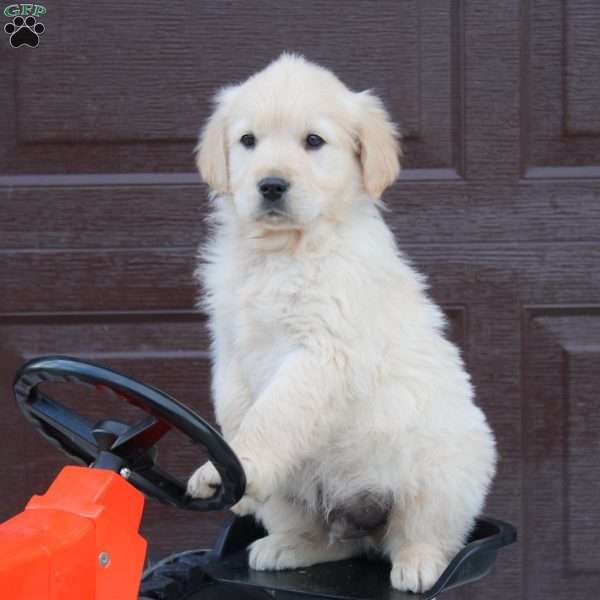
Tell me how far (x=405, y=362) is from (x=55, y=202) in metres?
1.31

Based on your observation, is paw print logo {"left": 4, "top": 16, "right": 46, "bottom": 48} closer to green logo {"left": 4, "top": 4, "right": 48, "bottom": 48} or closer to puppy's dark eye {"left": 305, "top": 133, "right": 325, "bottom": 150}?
green logo {"left": 4, "top": 4, "right": 48, "bottom": 48}

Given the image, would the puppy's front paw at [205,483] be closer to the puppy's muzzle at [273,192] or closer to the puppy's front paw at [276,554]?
the puppy's front paw at [276,554]

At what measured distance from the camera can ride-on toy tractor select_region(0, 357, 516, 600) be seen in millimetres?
1286

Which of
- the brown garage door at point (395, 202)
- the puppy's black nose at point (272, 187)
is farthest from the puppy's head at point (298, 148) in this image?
the brown garage door at point (395, 202)

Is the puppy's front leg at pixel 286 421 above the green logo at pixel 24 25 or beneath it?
beneath

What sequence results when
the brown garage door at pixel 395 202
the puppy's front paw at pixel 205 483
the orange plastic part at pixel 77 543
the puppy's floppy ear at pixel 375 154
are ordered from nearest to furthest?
the orange plastic part at pixel 77 543, the puppy's front paw at pixel 205 483, the puppy's floppy ear at pixel 375 154, the brown garage door at pixel 395 202

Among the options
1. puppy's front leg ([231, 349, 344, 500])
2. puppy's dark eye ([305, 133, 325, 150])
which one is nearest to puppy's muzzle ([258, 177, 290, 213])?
puppy's dark eye ([305, 133, 325, 150])

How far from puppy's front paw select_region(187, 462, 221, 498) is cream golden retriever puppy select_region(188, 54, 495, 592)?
0.33ft

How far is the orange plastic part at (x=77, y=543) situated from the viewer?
127 centimetres

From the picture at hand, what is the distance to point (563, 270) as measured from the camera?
9.05ft

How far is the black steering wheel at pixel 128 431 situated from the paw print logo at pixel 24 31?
154cm

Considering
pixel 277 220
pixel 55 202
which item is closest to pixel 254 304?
pixel 277 220

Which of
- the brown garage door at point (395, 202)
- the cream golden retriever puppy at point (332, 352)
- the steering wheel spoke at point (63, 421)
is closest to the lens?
the steering wheel spoke at point (63, 421)

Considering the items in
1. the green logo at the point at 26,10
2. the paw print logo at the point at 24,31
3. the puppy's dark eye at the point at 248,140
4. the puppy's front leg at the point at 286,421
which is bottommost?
the puppy's front leg at the point at 286,421
